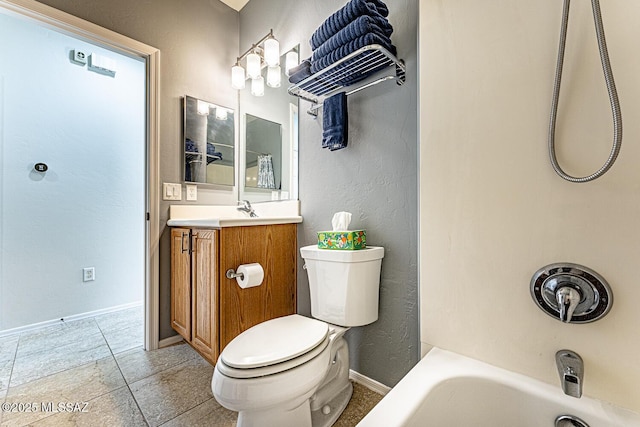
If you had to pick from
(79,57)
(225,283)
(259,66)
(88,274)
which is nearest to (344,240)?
(225,283)

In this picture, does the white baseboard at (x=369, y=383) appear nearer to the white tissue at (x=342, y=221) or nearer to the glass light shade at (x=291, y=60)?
the white tissue at (x=342, y=221)

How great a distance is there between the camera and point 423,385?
0.71m

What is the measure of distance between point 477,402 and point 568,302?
353 mm

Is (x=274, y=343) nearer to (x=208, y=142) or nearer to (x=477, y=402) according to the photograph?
(x=477, y=402)

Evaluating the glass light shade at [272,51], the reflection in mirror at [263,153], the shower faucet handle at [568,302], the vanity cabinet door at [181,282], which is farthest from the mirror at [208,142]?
the shower faucet handle at [568,302]

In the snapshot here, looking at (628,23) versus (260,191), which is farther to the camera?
(260,191)

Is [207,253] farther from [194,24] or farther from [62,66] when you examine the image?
[62,66]

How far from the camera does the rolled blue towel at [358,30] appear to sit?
3.71 feet

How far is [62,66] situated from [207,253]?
2.21 meters

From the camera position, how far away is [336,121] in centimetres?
143

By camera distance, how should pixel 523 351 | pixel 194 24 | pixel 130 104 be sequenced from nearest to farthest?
1. pixel 523 351
2. pixel 194 24
3. pixel 130 104

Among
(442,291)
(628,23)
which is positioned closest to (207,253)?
(442,291)

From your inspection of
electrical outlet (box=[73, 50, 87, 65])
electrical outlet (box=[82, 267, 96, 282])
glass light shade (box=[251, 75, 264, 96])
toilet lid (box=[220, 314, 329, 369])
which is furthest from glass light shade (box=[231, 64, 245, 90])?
electrical outlet (box=[82, 267, 96, 282])

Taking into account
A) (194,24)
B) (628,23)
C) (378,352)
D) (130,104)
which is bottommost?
(378,352)
